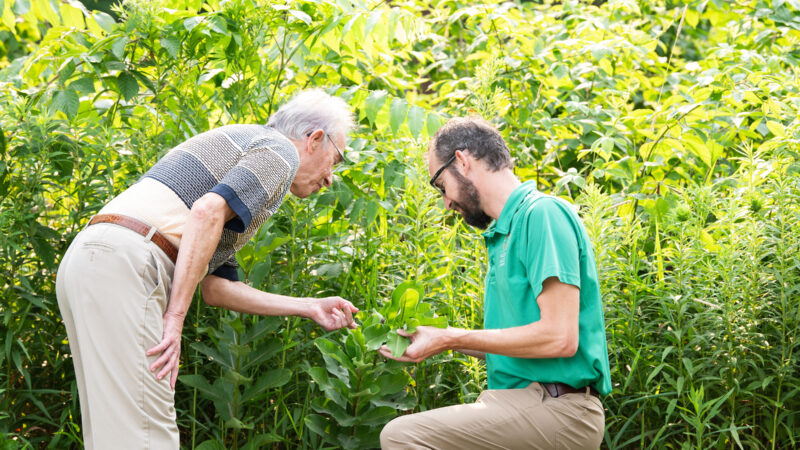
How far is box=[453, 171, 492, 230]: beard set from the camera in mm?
2520

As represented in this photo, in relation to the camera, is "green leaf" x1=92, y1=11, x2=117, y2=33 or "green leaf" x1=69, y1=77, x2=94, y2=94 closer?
"green leaf" x1=69, y1=77, x2=94, y2=94

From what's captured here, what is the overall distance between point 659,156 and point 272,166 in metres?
2.56

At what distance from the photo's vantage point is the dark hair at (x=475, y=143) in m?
2.49

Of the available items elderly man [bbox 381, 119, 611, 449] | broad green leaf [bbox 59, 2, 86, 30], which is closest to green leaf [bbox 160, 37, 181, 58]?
broad green leaf [bbox 59, 2, 86, 30]

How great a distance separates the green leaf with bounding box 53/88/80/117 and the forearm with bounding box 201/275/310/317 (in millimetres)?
1126

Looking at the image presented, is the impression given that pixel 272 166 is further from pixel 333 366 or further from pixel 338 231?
pixel 338 231

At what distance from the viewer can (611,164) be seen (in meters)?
3.75

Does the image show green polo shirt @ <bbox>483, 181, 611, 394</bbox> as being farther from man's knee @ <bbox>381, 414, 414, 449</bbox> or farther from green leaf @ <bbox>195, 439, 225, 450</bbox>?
green leaf @ <bbox>195, 439, 225, 450</bbox>

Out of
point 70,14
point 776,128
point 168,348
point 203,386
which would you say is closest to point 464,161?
point 168,348

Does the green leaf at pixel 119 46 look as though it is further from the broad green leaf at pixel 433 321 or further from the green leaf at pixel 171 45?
the broad green leaf at pixel 433 321

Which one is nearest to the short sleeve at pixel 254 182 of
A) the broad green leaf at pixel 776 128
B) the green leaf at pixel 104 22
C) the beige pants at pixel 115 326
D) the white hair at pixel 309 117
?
the white hair at pixel 309 117

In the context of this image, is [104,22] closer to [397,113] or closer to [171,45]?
[171,45]

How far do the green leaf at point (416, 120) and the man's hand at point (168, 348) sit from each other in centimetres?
142

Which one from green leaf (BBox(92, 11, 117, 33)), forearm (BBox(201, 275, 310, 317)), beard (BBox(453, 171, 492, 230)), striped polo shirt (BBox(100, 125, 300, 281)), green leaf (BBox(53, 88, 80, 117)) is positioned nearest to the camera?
striped polo shirt (BBox(100, 125, 300, 281))
